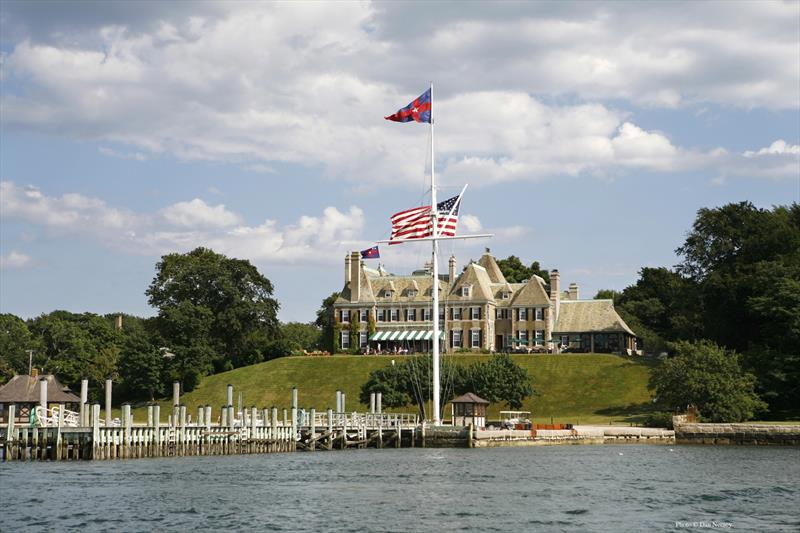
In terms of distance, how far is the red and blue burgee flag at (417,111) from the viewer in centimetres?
7188

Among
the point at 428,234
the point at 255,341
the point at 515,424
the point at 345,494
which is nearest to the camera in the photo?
the point at 345,494

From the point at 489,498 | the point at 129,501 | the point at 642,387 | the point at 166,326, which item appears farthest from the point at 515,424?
the point at 166,326

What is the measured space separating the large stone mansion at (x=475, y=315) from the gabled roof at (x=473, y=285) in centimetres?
11

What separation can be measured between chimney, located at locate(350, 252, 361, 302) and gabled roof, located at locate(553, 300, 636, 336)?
2250 centimetres

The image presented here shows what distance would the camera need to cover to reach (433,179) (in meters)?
75.2

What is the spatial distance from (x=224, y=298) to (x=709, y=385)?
5905 centimetres

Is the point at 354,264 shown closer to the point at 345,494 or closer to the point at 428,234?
the point at 428,234

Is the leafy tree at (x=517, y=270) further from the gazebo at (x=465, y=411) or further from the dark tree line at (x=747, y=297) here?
the gazebo at (x=465, y=411)

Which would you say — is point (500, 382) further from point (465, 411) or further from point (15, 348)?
point (15, 348)

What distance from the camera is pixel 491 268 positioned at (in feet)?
416

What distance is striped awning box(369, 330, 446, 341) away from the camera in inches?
4675

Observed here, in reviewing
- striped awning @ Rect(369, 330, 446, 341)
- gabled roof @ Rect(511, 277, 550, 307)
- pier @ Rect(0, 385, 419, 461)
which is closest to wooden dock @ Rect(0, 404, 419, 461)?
pier @ Rect(0, 385, 419, 461)

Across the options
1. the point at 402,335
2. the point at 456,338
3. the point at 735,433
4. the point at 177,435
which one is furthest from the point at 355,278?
the point at 177,435

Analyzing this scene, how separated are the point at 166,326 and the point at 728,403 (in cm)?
5979
